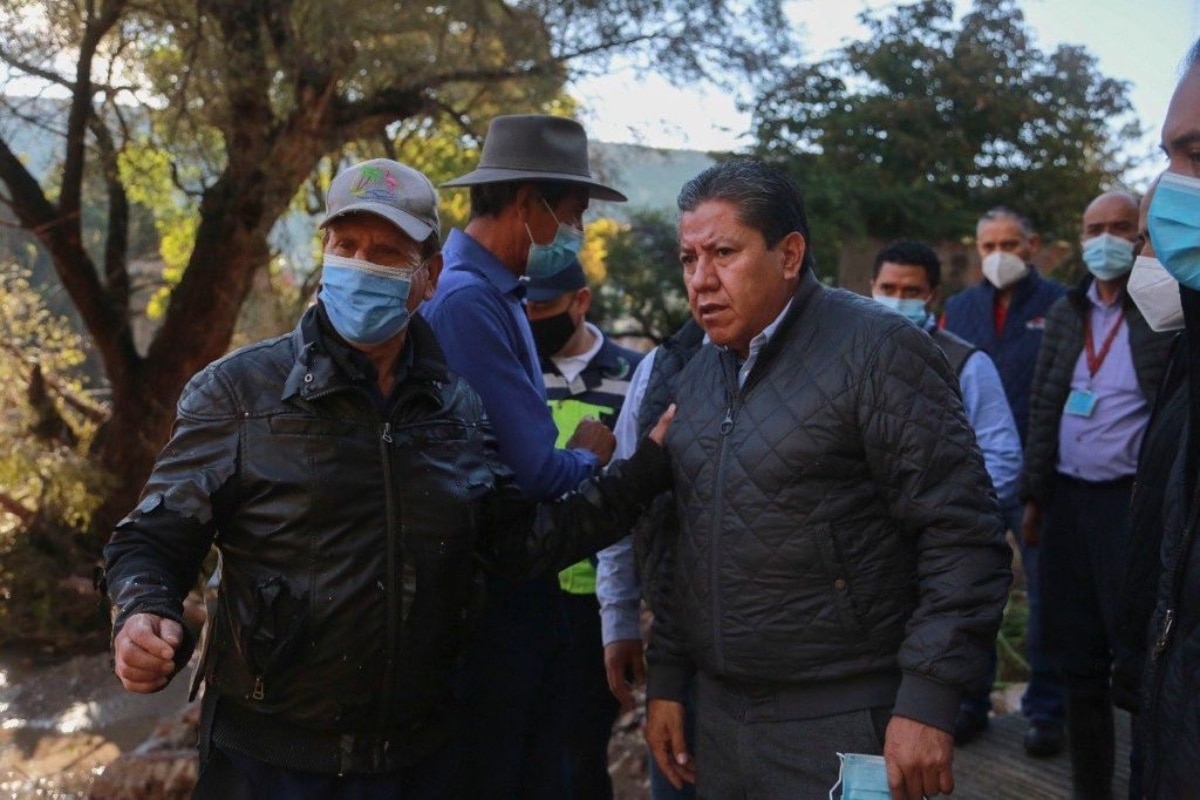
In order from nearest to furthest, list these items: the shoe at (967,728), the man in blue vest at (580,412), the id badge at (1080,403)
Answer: the man in blue vest at (580,412) < the id badge at (1080,403) < the shoe at (967,728)

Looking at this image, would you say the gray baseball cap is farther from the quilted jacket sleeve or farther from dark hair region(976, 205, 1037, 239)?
dark hair region(976, 205, 1037, 239)

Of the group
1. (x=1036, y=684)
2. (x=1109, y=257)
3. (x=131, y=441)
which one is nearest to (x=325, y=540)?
(x=1109, y=257)

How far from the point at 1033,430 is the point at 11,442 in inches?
383

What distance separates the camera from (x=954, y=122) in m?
18.5

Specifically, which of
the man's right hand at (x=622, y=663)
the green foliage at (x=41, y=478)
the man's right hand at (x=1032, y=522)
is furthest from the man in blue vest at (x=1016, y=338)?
the green foliage at (x=41, y=478)

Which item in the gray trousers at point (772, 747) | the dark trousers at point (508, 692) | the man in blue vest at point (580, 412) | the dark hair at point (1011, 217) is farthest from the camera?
the dark hair at point (1011, 217)

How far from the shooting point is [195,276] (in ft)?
38.0

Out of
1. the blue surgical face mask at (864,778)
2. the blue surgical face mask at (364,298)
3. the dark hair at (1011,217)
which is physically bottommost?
the blue surgical face mask at (864,778)

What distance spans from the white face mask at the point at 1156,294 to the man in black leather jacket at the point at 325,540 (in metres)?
1.77

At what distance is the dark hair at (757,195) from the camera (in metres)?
2.67

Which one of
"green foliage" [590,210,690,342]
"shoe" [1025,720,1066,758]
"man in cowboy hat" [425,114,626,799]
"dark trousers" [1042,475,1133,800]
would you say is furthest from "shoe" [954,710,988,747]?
"green foliage" [590,210,690,342]

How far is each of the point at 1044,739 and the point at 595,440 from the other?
2923 mm

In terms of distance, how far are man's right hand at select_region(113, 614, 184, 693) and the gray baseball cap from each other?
954mm

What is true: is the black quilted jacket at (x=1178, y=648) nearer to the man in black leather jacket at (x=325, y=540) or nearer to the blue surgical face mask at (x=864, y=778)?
the blue surgical face mask at (x=864, y=778)
